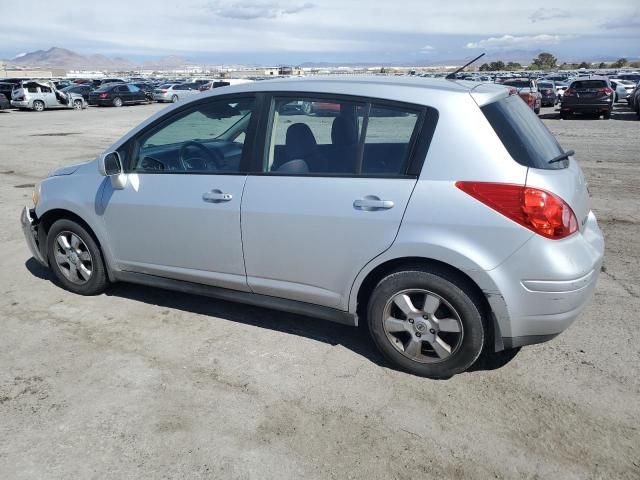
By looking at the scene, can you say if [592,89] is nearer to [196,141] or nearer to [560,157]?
[560,157]

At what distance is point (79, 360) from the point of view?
3.77 metres

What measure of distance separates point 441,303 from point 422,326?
195 millimetres

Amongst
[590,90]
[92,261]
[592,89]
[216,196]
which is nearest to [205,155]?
[216,196]

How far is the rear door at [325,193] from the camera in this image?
132 inches

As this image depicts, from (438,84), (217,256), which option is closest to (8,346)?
(217,256)

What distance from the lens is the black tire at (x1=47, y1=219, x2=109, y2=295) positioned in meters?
4.61

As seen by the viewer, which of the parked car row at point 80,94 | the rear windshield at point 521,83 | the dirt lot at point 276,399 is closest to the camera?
the dirt lot at point 276,399

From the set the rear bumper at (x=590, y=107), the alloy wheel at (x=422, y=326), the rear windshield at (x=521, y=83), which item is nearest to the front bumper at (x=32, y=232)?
the alloy wheel at (x=422, y=326)

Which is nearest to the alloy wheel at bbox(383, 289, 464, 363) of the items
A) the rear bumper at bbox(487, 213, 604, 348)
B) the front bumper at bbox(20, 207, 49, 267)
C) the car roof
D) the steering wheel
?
the rear bumper at bbox(487, 213, 604, 348)

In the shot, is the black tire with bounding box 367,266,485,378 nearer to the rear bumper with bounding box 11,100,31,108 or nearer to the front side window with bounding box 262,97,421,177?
the front side window with bounding box 262,97,421,177

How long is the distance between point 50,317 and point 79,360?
2.90ft

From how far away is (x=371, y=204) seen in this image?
3.34 m

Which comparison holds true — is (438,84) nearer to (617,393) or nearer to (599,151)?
(617,393)

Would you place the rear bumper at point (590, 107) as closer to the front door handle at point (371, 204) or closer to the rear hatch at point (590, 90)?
the rear hatch at point (590, 90)
